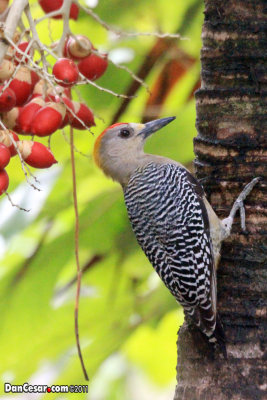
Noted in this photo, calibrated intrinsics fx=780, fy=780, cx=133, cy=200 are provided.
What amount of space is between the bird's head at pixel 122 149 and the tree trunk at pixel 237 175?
2.59 feet

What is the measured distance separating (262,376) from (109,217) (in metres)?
1.17

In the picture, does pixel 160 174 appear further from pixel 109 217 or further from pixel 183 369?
pixel 183 369

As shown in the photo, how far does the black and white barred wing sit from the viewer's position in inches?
121

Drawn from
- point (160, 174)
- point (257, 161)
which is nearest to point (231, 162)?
point (257, 161)

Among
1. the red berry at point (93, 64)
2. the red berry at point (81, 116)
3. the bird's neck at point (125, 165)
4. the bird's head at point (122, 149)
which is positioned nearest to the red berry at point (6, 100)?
the red berry at point (81, 116)

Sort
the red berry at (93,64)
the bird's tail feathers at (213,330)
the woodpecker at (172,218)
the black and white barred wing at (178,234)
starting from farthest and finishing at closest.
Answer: the black and white barred wing at (178,234), the woodpecker at (172,218), the bird's tail feathers at (213,330), the red berry at (93,64)

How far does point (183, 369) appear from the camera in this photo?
290 centimetres

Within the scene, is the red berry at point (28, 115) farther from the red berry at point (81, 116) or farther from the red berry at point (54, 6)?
the red berry at point (54, 6)

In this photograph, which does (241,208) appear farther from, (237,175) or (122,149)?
(122,149)

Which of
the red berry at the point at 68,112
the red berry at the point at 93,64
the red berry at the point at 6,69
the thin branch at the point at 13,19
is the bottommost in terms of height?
the red berry at the point at 68,112

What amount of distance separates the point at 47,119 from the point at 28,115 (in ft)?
0.28

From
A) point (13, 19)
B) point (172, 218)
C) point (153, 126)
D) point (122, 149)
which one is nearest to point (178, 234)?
point (172, 218)

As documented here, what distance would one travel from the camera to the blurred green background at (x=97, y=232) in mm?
3395

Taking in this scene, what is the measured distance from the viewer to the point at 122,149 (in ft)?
12.4
